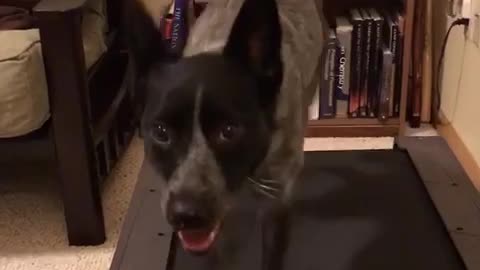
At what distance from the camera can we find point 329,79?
102 inches

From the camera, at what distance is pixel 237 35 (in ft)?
4.42

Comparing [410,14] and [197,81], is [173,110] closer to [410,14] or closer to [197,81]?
[197,81]

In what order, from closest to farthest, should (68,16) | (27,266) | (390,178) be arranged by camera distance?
1. (68,16)
2. (27,266)
3. (390,178)

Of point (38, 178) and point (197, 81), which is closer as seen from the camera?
point (197, 81)

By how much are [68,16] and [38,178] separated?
2.44ft

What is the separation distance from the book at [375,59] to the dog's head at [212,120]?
47.6 inches

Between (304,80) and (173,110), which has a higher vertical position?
(173,110)

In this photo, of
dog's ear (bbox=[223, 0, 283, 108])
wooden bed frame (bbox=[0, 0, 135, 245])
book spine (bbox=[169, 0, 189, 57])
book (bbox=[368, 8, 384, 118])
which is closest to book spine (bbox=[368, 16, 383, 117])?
book (bbox=[368, 8, 384, 118])

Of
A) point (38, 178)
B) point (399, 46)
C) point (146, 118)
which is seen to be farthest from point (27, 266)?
point (399, 46)

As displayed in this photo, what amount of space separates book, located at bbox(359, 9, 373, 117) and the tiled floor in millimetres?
140

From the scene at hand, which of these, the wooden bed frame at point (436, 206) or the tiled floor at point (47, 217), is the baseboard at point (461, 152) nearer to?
the wooden bed frame at point (436, 206)

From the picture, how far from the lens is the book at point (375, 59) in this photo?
2.53m

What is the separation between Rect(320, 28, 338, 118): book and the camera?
2.54m

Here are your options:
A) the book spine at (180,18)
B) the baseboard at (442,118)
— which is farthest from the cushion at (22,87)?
the baseboard at (442,118)
